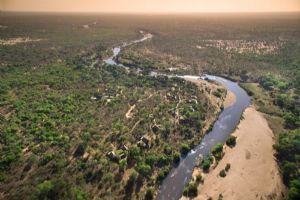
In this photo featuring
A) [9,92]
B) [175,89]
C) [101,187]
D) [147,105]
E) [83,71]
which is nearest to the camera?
[101,187]

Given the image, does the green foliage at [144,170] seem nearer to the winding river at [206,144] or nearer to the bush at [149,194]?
the winding river at [206,144]

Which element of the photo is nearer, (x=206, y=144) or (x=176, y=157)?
(x=176, y=157)

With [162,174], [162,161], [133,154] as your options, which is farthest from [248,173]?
[133,154]

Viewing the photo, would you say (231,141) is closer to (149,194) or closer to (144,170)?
(144,170)

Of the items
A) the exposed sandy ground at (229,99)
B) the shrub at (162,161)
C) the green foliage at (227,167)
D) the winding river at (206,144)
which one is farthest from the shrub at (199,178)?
the exposed sandy ground at (229,99)

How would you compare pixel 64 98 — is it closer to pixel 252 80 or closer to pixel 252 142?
pixel 252 142

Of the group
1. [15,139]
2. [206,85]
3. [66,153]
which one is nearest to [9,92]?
[15,139]

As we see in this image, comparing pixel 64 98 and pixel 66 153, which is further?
pixel 64 98
